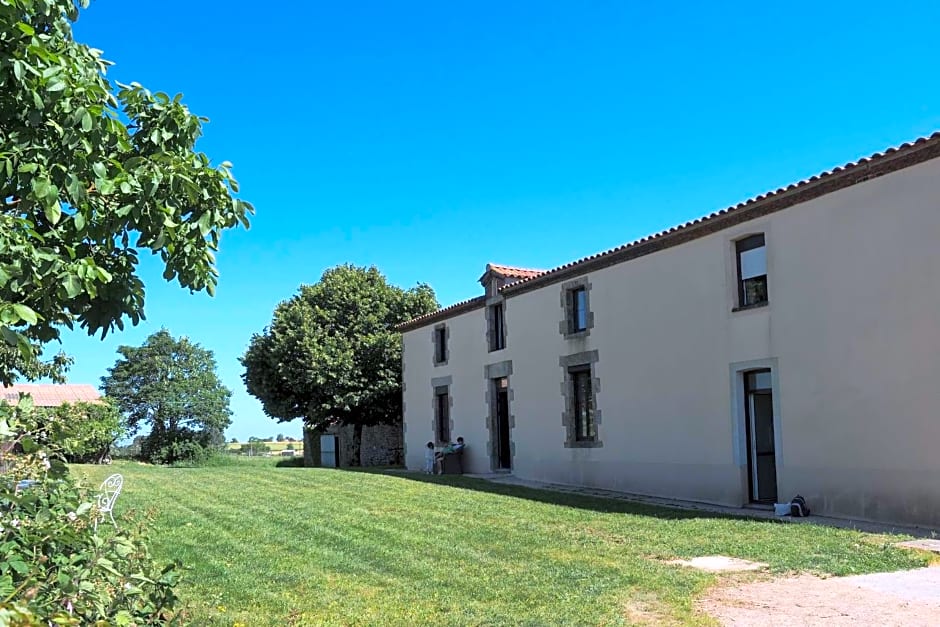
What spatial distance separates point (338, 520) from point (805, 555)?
569 cm

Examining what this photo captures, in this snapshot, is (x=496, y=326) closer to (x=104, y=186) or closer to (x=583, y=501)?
(x=583, y=501)

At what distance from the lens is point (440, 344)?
2272 cm

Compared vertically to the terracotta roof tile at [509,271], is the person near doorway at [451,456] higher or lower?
lower

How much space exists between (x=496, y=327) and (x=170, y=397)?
2245cm

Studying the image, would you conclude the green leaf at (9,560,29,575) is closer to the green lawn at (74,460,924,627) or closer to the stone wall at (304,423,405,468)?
the green lawn at (74,460,924,627)

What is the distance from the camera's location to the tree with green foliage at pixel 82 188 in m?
3.02

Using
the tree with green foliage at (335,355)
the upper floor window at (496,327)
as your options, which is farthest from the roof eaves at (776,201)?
the tree with green foliage at (335,355)

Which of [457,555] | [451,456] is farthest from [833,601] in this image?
[451,456]

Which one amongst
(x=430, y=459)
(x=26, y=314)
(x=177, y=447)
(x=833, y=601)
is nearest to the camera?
(x=26, y=314)

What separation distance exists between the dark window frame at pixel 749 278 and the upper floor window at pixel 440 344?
1096 cm

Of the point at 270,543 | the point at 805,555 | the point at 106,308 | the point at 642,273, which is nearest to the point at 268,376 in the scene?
the point at 642,273

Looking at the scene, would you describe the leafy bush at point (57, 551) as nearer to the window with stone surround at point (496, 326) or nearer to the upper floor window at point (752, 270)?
the upper floor window at point (752, 270)

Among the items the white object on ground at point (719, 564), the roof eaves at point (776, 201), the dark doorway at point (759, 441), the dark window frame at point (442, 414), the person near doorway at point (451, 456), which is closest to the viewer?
the white object on ground at point (719, 564)

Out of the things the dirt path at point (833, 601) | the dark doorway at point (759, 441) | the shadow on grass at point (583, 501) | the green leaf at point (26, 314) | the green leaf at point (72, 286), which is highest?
the green leaf at point (72, 286)
